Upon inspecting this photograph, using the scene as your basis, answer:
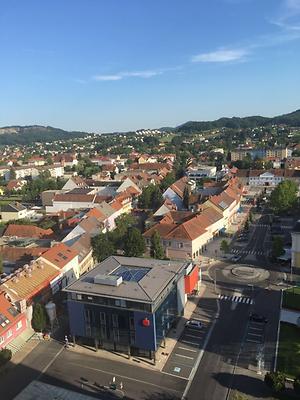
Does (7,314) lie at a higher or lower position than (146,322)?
lower

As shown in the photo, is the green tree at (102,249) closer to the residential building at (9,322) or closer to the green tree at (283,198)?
the residential building at (9,322)

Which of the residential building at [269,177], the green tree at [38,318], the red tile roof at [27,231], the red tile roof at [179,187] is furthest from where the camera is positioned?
the residential building at [269,177]

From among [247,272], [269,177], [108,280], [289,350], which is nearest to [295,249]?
[247,272]

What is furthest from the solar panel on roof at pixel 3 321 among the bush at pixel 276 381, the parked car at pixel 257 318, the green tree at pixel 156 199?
the green tree at pixel 156 199

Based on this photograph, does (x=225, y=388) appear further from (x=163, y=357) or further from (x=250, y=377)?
(x=163, y=357)

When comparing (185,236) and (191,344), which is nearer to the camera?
(191,344)

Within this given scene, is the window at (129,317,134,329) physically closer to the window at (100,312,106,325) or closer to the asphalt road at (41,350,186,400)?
the window at (100,312,106,325)

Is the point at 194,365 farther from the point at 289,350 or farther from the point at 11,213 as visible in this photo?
the point at 11,213
